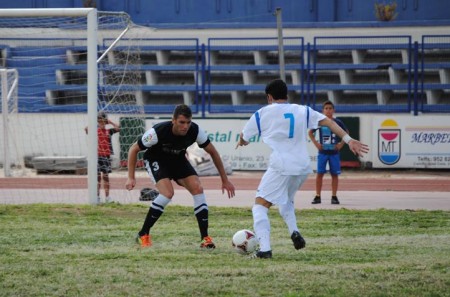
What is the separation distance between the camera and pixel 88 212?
16688 millimetres

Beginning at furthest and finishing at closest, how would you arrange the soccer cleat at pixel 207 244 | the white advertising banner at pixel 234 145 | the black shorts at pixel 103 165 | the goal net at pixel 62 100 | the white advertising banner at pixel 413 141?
the white advertising banner at pixel 234 145 < the white advertising banner at pixel 413 141 < the goal net at pixel 62 100 < the black shorts at pixel 103 165 < the soccer cleat at pixel 207 244

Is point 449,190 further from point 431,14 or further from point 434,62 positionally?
point 431,14

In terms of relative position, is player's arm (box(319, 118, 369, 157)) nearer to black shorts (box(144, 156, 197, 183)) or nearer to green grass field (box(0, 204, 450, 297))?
green grass field (box(0, 204, 450, 297))

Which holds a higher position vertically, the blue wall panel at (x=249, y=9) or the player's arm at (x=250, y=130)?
the blue wall panel at (x=249, y=9)

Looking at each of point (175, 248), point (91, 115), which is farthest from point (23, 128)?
point (175, 248)

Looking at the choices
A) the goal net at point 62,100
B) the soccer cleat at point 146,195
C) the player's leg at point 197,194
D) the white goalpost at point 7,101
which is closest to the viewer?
the player's leg at point 197,194

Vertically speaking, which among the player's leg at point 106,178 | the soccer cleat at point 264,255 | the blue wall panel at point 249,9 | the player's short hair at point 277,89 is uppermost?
the blue wall panel at point 249,9

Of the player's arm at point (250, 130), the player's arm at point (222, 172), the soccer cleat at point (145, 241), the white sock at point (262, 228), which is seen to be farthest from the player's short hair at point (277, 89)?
the soccer cleat at point (145, 241)

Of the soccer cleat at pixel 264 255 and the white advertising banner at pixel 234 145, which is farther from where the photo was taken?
the white advertising banner at pixel 234 145

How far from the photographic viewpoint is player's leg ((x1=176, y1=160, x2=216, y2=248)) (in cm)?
1186

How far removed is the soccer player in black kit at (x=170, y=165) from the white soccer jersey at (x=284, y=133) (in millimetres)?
1090

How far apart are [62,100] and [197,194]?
18.4 m

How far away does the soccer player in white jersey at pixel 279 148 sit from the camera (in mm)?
10664

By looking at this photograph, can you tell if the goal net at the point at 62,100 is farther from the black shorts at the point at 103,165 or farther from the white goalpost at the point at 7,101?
the black shorts at the point at 103,165
